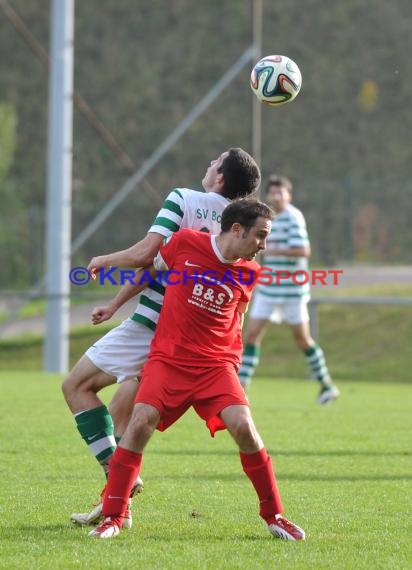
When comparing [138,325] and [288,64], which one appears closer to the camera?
[138,325]

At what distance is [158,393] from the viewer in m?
5.29

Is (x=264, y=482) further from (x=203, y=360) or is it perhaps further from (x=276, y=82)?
(x=276, y=82)

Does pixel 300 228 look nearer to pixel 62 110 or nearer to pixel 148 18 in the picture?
pixel 62 110

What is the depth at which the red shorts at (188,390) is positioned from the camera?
5.29m

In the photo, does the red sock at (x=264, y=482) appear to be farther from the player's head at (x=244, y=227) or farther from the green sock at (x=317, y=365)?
the green sock at (x=317, y=365)

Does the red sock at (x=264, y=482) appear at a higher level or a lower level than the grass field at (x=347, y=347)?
higher

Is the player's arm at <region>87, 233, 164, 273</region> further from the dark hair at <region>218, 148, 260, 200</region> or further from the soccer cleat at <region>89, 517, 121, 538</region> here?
the soccer cleat at <region>89, 517, 121, 538</region>

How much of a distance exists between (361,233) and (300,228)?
10.2 m

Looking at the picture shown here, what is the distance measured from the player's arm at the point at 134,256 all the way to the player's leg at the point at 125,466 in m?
0.67

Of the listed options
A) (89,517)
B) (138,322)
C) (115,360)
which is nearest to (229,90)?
(138,322)

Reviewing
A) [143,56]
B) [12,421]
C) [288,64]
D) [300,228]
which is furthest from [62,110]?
[143,56]

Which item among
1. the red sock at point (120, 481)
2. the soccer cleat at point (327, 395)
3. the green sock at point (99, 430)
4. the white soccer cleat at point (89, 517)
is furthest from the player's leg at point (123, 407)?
the soccer cleat at point (327, 395)

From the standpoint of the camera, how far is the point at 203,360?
5.36m

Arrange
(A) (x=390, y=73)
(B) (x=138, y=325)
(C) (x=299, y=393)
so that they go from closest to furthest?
1. (B) (x=138, y=325)
2. (C) (x=299, y=393)
3. (A) (x=390, y=73)
